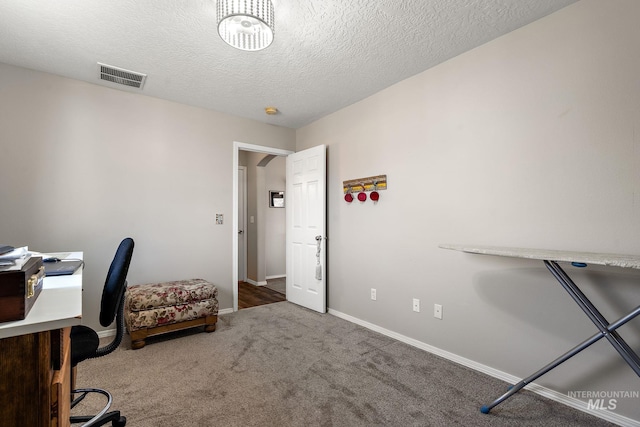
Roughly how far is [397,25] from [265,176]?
3721 millimetres

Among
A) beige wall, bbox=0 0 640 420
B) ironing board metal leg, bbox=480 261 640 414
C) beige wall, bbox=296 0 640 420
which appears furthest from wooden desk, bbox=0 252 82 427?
beige wall, bbox=296 0 640 420

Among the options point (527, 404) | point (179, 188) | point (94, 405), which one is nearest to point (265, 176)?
point (179, 188)

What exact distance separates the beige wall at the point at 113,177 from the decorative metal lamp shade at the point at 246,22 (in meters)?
1.93

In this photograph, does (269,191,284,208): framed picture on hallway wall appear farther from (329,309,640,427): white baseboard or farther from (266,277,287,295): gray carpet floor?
(329,309,640,427): white baseboard

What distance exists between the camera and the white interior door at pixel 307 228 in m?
3.55

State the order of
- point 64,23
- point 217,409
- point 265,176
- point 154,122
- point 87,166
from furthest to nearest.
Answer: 1. point 265,176
2. point 154,122
3. point 87,166
4. point 64,23
5. point 217,409

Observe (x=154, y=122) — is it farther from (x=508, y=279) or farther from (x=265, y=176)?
(x=508, y=279)

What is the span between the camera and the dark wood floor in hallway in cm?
400

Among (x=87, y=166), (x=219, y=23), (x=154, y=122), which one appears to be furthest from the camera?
(x=154, y=122)

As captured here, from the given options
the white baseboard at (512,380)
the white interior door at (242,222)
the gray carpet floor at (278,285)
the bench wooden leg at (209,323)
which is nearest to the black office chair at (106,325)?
the bench wooden leg at (209,323)

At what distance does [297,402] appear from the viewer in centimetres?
185

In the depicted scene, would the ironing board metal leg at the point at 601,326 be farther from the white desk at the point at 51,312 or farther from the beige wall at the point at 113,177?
the beige wall at the point at 113,177

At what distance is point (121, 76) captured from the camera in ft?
8.83
